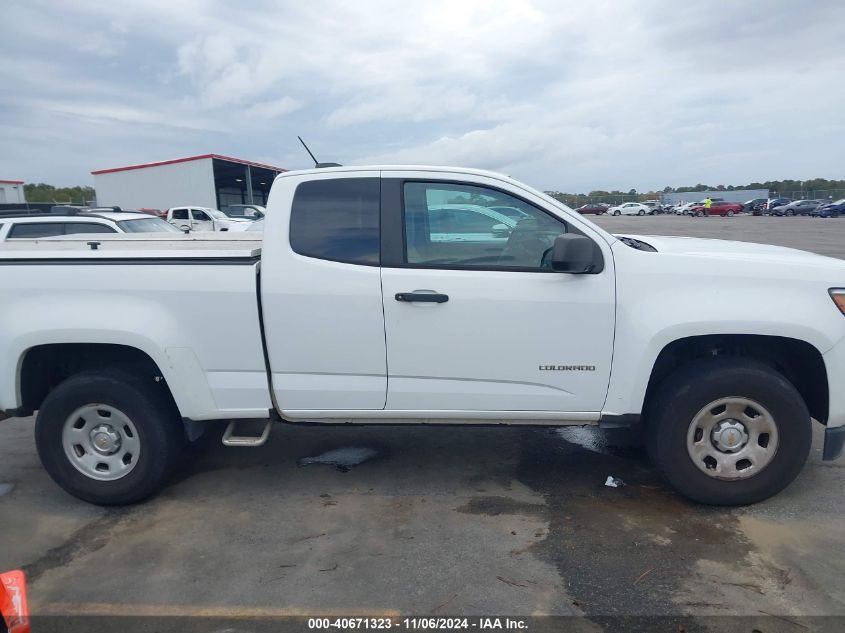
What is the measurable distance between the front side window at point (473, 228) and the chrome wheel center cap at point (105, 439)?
2111mm

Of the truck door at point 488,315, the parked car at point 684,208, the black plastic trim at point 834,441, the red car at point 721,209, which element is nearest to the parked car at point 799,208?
the red car at point 721,209

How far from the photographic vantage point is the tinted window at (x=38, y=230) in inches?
405

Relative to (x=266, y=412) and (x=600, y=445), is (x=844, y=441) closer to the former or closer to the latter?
(x=600, y=445)

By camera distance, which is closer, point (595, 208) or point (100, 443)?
point (100, 443)

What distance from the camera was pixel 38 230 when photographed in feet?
34.2

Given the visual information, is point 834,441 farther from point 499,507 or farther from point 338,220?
point 338,220

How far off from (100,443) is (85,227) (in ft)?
25.5

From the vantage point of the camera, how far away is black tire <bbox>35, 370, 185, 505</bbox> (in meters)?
3.87

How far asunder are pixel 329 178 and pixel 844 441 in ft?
11.2

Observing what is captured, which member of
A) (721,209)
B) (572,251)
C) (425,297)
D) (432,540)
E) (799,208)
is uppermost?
(572,251)

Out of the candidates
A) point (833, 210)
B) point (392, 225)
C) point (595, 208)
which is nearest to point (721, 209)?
point (833, 210)

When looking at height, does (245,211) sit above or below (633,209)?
above

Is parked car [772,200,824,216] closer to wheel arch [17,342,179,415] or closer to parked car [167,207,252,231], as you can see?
parked car [167,207,252,231]

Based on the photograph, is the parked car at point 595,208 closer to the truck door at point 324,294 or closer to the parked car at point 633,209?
the parked car at point 633,209
